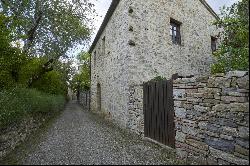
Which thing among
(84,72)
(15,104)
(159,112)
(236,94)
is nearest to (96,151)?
(159,112)

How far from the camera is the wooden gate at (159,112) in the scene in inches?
252

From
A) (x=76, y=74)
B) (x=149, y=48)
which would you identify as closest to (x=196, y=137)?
(x=149, y=48)

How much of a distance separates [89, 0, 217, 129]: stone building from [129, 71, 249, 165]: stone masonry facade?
11.0ft

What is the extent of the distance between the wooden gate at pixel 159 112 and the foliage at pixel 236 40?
8.11 ft

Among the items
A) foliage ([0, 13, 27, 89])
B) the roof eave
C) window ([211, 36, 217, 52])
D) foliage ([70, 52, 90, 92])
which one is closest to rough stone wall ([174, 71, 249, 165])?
the roof eave

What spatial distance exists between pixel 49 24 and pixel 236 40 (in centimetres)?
1193

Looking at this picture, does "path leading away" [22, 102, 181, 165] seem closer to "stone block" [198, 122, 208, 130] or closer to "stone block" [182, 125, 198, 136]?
"stone block" [182, 125, 198, 136]

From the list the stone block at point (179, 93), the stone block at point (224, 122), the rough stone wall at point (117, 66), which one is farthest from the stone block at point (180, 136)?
the rough stone wall at point (117, 66)

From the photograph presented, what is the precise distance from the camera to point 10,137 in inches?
304

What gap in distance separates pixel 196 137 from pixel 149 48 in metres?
5.36

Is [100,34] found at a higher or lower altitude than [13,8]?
lower

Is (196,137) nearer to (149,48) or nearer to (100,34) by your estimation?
(149,48)

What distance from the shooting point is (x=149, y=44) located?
33.1 ft

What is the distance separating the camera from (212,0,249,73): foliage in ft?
24.8
